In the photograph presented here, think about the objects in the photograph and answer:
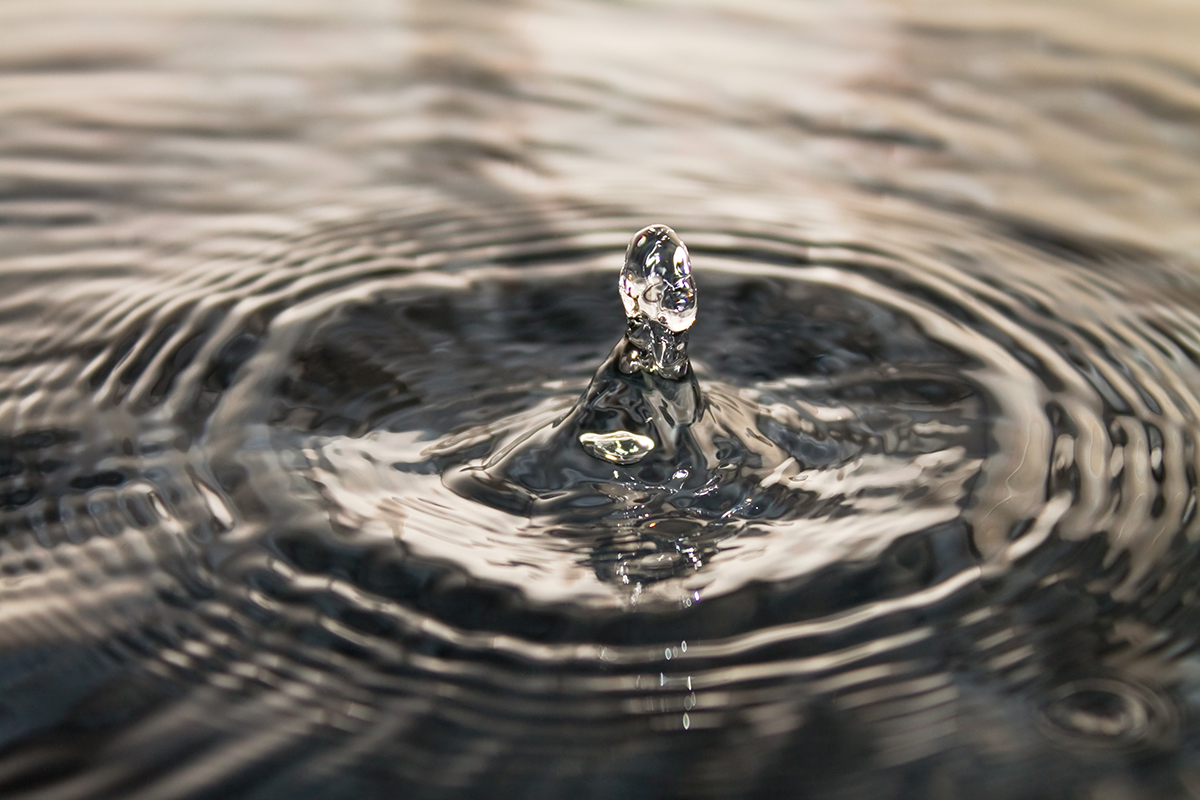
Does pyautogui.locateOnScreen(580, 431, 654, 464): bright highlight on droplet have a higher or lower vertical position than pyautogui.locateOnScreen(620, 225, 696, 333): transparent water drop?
lower

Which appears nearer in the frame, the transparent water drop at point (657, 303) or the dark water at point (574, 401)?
the dark water at point (574, 401)

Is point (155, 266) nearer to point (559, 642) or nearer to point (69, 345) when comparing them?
point (69, 345)

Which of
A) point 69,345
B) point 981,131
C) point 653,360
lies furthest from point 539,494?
point 981,131

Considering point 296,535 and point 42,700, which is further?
point 296,535

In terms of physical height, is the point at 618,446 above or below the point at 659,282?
below

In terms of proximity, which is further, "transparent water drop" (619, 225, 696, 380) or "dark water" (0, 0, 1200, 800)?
"transparent water drop" (619, 225, 696, 380)
